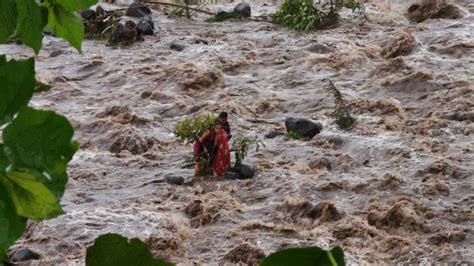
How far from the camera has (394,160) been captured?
4477mm

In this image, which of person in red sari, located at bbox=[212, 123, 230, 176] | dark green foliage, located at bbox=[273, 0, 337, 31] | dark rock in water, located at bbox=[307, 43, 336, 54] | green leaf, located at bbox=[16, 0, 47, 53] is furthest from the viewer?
dark green foliage, located at bbox=[273, 0, 337, 31]

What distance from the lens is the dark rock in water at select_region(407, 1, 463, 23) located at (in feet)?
21.7

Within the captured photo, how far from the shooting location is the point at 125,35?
689 centimetres

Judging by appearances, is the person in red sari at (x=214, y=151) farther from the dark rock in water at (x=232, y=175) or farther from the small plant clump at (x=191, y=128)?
the small plant clump at (x=191, y=128)

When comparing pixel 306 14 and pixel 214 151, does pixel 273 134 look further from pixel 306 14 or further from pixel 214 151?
pixel 306 14

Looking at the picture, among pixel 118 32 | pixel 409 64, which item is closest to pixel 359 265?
pixel 409 64

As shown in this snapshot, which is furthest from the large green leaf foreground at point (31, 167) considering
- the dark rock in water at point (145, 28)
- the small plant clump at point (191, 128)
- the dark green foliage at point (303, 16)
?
the dark rock in water at point (145, 28)

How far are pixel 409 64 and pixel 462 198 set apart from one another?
1.92 meters

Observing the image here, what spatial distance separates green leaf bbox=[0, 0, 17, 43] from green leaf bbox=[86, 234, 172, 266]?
10 centimetres

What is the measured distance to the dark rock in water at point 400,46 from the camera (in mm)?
5910

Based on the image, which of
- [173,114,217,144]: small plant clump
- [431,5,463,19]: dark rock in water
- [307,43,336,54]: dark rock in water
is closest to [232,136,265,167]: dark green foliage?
[173,114,217,144]: small plant clump

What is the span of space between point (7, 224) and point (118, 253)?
0.03 metres

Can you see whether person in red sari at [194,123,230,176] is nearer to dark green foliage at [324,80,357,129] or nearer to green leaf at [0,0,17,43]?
dark green foliage at [324,80,357,129]

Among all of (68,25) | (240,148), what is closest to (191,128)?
(240,148)
